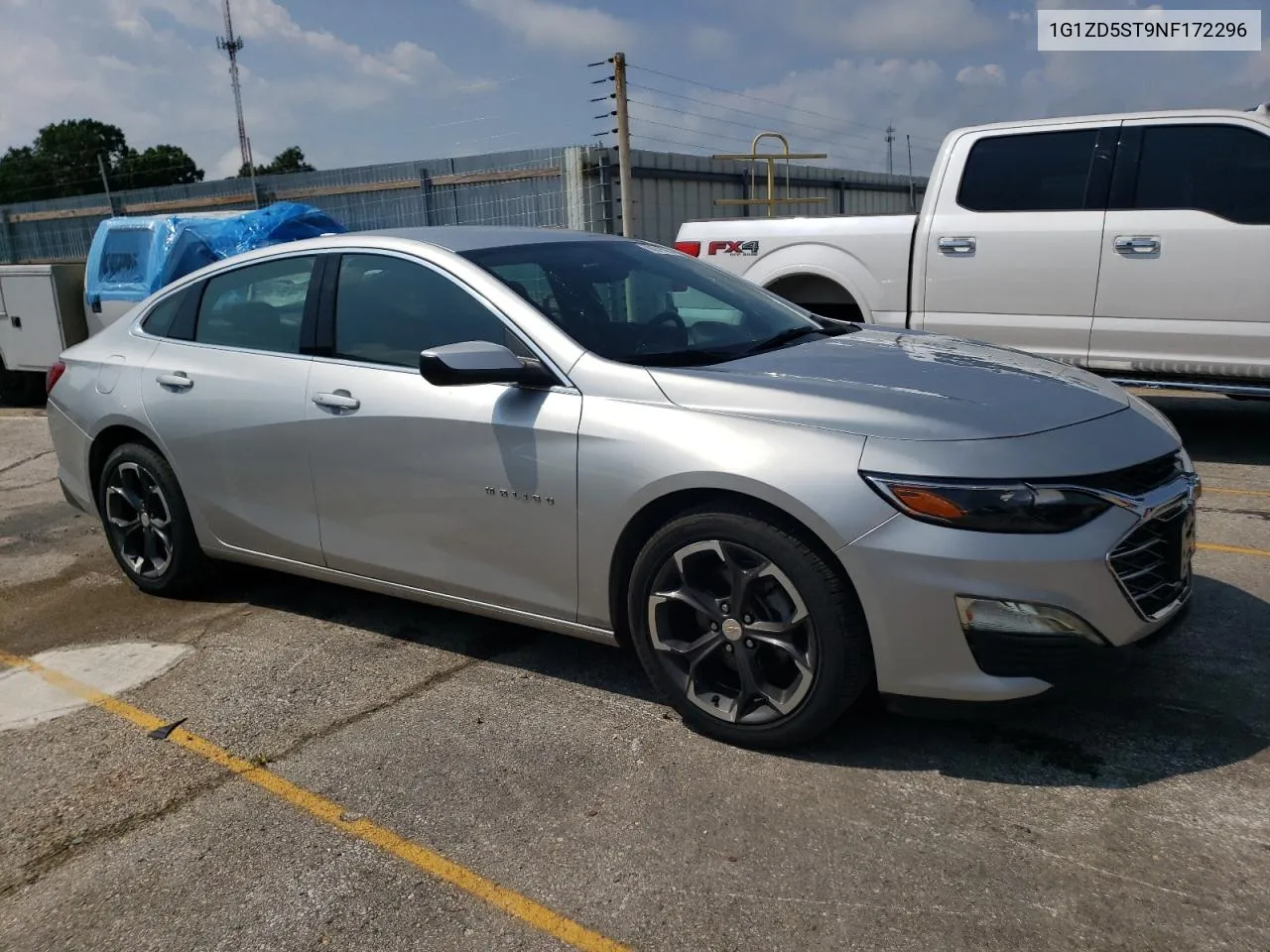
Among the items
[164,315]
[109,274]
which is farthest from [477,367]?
[109,274]

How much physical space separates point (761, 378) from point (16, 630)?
3.49 meters

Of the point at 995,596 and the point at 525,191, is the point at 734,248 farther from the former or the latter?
the point at 525,191

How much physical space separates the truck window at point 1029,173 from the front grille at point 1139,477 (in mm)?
4160

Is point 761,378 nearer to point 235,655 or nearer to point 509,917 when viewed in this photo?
point 509,917

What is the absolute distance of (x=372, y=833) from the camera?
2.90 metres

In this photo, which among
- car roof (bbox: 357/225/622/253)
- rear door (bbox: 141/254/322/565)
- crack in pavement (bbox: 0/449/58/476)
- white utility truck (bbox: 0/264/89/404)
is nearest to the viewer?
car roof (bbox: 357/225/622/253)

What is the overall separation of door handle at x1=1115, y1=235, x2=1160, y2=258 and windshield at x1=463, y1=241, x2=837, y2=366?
3208mm

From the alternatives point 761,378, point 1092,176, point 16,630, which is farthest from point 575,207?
point 761,378

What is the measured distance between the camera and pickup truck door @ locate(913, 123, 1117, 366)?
6801 mm

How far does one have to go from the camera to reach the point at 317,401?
13.2ft

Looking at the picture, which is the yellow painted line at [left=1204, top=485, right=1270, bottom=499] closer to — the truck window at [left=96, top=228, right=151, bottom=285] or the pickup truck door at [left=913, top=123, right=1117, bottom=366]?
the pickup truck door at [left=913, top=123, right=1117, bottom=366]

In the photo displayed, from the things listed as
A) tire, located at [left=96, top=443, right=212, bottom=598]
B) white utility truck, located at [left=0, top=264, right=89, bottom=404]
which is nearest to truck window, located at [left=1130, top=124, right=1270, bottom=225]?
tire, located at [left=96, top=443, right=212, bottom=598]

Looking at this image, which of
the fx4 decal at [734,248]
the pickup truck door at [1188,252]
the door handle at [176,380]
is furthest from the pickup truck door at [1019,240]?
the door handle at [176,380]

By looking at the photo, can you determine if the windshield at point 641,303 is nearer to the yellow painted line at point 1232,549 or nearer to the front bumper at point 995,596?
the front bumper at point 995,596
